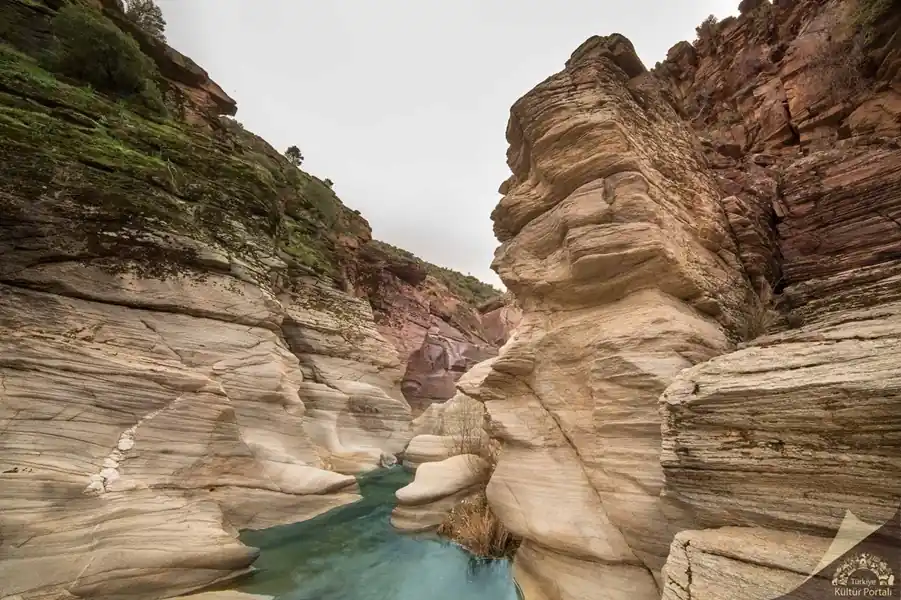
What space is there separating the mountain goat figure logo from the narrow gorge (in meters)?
0.06

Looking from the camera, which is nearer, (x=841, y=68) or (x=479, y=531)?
(x=479, y=531)

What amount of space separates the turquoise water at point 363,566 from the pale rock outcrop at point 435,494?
38cm

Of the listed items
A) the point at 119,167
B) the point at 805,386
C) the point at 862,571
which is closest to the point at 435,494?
the point at 862,571

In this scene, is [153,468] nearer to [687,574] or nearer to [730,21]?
[687,574]

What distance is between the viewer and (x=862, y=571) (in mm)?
2758

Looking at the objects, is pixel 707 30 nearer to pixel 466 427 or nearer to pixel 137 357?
pixel 466 427

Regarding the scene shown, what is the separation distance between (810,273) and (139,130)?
641 inches

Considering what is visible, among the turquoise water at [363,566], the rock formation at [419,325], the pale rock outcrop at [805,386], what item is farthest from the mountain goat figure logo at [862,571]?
the rock formation at [419,325]

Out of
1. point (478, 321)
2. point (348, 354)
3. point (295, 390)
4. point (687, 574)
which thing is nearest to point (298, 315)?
point (348, 354)

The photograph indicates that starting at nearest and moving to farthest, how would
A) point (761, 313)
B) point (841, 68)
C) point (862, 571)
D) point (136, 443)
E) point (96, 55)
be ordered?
point (862, 571) < point (761, 313) < point (136, 443) < point (841, 68) < point (96, 55)

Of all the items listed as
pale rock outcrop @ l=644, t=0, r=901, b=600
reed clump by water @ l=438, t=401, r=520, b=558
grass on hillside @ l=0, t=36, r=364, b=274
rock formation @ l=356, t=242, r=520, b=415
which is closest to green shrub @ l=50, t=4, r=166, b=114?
grass on hillside @ l=0, t=36, r=364, b=274

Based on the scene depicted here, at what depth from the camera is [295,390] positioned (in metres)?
11.8

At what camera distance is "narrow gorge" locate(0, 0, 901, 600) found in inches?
137

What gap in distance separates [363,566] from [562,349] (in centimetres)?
555
